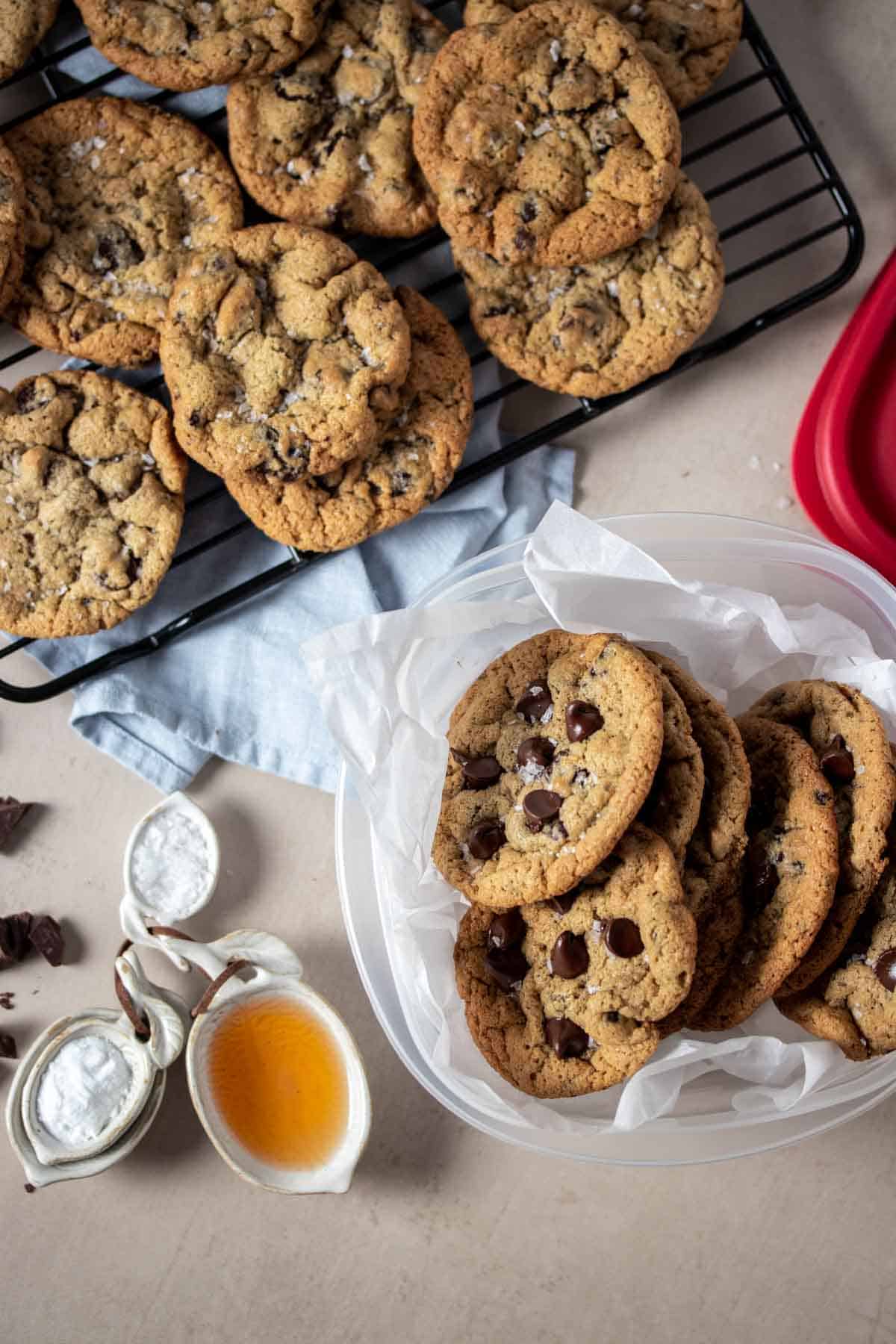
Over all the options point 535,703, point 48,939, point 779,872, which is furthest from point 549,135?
point 48,939

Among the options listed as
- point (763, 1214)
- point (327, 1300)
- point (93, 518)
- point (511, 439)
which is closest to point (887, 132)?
point (511, 439)

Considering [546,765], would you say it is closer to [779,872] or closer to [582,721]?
[582,721]

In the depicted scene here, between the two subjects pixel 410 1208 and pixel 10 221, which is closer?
pixel 10 221

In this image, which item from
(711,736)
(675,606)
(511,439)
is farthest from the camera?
(511,439)

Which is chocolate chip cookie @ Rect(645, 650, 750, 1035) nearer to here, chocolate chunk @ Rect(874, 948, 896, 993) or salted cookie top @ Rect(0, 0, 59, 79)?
chocolate chunk @ Rect(874, 948, 896, 993)

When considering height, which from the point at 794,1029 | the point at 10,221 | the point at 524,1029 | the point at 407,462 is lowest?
the point at 794,1029

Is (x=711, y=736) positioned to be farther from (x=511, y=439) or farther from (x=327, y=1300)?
(x=327, y=1300)

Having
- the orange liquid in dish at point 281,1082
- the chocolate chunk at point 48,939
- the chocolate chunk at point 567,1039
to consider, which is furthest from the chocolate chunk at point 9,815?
the chocolate chunk at point 567,1039
